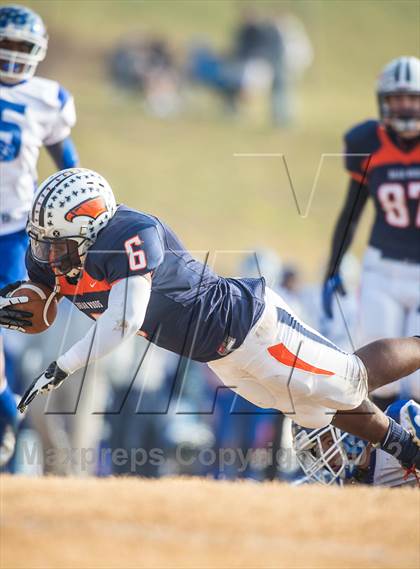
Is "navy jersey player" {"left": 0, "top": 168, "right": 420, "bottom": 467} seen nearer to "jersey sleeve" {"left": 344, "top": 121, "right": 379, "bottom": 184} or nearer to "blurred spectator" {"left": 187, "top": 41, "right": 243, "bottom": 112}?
"jersey sleeve" {"left": 344, "top": 121, "right": 379, "bottom": 184}

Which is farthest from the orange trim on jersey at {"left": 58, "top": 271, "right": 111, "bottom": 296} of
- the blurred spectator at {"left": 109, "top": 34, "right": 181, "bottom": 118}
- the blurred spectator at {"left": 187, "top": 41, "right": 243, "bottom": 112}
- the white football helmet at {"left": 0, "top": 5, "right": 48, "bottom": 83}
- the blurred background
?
the blurred spectator at {"left": 109, "top": 34, "right": 181, "bottom": 118}

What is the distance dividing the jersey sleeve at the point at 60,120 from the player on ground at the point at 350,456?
2276mm

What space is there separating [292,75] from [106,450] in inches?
737

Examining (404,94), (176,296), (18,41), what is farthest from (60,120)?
(404,94)

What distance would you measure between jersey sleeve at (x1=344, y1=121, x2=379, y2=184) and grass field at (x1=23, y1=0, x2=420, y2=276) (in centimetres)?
1115

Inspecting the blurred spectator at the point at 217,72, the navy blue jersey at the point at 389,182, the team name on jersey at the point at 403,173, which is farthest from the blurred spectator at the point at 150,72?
the team name on jersey at the point at 403,173

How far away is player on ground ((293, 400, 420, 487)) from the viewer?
18.6ft

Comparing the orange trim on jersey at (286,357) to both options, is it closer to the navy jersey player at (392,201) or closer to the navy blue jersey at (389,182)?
the navy jersey player at (392,201)

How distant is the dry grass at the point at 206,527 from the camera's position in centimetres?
449

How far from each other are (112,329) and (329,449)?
1597 millimetres

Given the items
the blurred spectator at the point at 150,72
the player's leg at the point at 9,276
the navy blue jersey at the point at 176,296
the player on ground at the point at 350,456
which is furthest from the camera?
the blurred spectator at the point at 150,72

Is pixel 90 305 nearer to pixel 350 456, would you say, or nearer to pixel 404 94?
pixel 350 456

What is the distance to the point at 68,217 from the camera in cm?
489

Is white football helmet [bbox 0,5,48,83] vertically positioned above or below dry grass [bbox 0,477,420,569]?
above
